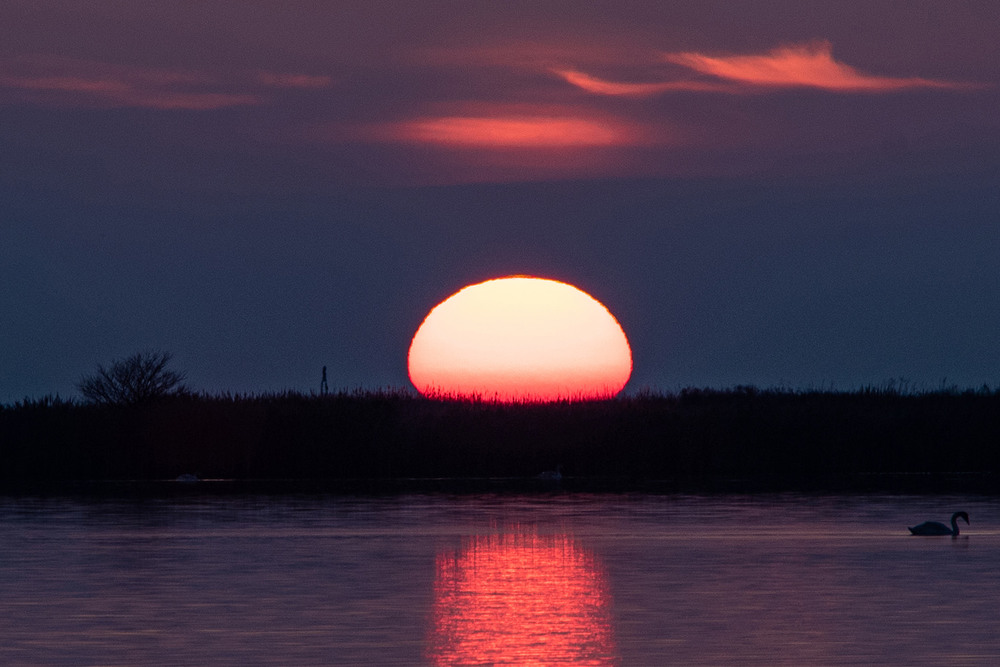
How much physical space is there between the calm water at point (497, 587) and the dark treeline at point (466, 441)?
1254 cm

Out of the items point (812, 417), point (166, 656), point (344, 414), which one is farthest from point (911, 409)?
point (166, 656)

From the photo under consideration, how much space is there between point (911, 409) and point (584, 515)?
19939mm

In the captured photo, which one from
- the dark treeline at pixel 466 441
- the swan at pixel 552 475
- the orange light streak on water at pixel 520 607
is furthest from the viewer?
the dark treeline at pixel 466 441

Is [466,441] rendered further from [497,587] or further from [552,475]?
[497,587]

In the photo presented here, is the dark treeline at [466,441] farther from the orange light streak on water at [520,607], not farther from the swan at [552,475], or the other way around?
the orange light streak on water at [520,607]

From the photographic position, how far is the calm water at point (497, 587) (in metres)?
11.8

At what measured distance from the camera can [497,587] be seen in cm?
1596

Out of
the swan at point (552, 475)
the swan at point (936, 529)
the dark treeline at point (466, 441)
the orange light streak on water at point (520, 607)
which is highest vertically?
the dark treeline at point (466, 441)

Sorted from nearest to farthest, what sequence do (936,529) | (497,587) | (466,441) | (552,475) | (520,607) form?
(520,607) → (497,587) → (936,529) → (552,475) → (466,441)

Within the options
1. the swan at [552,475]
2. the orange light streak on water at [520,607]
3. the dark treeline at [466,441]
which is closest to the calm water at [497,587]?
the orange light streak on water at [520,607]

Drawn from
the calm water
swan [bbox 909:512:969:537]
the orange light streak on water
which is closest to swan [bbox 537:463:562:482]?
the calm water

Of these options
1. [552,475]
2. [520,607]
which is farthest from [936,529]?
[552,475]

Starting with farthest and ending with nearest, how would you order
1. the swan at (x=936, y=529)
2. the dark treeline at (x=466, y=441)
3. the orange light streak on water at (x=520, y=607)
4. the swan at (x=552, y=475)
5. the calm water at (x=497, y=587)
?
the dark treeline at (x=466, y=441)
the swan at (x=552, y=475)
the swan at (x=936, y=529)
the calm water at (x=497, y=587)
the orange light streak on water at (x=520, y=607)

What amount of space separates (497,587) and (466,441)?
78.3 feet
